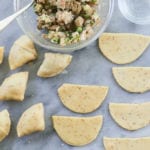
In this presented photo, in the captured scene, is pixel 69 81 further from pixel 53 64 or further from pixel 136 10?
pixel 136 10

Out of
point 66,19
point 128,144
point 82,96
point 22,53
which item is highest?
point 66,19

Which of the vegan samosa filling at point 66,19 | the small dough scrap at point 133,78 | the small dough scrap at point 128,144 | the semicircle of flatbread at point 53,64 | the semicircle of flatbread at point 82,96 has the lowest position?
the small dough scrap at point 128,144

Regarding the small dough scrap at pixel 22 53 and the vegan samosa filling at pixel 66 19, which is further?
the small dough scrap at pixel 22 53

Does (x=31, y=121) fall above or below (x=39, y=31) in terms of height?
below

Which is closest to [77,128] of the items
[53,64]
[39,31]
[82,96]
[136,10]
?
[82,96]

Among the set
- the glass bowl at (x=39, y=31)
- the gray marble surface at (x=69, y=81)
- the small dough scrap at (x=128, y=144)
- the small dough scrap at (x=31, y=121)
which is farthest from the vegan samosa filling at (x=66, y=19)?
the small dough scrap at (x=128, y=144)

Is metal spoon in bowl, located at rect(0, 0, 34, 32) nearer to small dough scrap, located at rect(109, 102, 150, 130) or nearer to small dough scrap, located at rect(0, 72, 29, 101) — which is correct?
small dough scrap, located at rect(0, 72, 29, 101)

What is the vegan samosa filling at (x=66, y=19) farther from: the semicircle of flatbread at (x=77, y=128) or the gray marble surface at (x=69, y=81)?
the semicircle of flatbread at (x=77, y=128)
